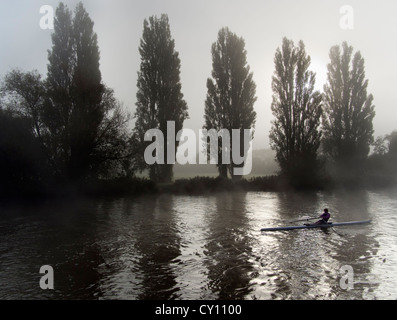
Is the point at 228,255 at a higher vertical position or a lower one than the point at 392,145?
lower

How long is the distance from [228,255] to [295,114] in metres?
29.3

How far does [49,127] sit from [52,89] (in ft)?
11.5

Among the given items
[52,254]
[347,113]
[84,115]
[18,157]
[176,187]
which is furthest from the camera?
[347,113]

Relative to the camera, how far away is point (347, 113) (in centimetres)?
4159

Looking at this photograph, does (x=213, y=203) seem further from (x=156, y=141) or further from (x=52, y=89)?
(x=52, y=89)

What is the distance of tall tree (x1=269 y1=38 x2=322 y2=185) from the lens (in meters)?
37.0

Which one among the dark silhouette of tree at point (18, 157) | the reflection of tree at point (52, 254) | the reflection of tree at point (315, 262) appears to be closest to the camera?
the reflection of tree at point (315, 262)

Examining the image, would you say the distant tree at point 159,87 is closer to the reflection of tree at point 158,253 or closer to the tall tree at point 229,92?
the tall tree at point 229,92

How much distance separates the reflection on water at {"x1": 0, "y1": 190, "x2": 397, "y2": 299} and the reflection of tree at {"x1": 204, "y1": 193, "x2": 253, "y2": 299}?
1.2 inches

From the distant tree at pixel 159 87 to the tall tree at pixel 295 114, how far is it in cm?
1101

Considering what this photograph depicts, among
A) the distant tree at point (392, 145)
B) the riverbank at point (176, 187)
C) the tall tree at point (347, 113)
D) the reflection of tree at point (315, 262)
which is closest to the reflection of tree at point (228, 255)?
the reflection of tree at point (315, 262)

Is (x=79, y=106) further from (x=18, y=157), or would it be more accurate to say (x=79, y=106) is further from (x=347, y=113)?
(x=347, y=113)

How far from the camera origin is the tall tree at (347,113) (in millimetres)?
41062

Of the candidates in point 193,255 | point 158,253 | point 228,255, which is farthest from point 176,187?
point 228,255
